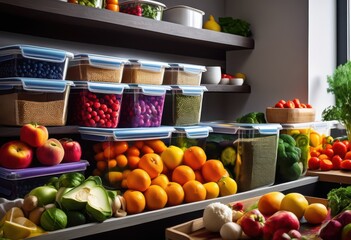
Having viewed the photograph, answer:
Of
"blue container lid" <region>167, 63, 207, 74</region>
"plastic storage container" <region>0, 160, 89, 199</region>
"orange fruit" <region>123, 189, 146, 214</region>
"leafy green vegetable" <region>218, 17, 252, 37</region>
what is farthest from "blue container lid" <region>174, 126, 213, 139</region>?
"leafy green vegetable" <region>218, 17, 252, 37</region>

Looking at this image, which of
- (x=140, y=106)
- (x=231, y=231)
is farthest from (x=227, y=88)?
(x=231, y=231)

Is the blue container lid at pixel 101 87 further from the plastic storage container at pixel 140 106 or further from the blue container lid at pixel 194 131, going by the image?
the blue container lid at pixel 194 131

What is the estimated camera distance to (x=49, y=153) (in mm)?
1609

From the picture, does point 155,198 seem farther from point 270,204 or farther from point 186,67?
point 186,67

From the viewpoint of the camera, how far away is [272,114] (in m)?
2.39

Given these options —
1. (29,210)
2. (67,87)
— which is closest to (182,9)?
(67,87)

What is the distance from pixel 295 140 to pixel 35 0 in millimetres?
1497

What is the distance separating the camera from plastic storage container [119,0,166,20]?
2.17m

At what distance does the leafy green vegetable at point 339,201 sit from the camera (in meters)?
1.48

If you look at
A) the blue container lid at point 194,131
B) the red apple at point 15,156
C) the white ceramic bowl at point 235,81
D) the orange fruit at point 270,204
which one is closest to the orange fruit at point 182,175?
the blue container lid at point 194,131

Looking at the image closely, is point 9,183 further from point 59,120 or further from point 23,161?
point 59,120

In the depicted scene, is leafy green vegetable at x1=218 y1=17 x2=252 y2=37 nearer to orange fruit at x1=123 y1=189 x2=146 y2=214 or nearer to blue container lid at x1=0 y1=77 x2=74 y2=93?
blue container lid at x1=0 y1=77 x2=74 y2=93

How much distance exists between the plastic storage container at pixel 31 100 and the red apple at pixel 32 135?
7cm

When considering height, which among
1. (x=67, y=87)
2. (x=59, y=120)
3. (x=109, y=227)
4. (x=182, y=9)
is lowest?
(x=109, y=227)
